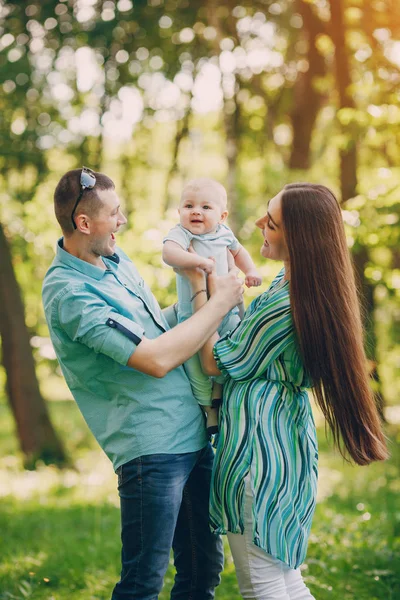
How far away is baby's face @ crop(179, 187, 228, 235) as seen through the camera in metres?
2.98

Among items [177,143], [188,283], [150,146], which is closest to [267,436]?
[188,283]

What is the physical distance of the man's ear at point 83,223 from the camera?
9.05 feet

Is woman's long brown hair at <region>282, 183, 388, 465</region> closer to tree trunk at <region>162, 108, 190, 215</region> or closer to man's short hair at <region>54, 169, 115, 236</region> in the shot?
man's short hair at <region>54, 169, 115, 236</region>

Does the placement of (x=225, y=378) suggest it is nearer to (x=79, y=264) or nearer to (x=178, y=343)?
(x=178, y=343)

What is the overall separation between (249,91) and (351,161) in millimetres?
6100

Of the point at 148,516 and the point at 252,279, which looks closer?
the point at 148,516

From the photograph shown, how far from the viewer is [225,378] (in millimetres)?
2842

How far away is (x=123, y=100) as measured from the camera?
1452cm

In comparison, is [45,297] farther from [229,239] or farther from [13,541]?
[13,541]

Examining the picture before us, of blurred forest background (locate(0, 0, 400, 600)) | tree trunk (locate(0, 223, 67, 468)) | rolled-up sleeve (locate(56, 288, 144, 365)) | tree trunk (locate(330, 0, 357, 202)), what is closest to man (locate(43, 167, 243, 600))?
rolled-up sleeve (locate(56, 288, 144, 365))

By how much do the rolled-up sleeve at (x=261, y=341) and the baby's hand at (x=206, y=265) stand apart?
0.96ft

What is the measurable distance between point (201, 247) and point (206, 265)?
157 millimetres

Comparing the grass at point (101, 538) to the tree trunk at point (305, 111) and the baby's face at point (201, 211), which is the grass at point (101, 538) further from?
the tree trunk at point (305, 111)

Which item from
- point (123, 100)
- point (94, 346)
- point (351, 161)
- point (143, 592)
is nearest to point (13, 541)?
point (143, 592)
